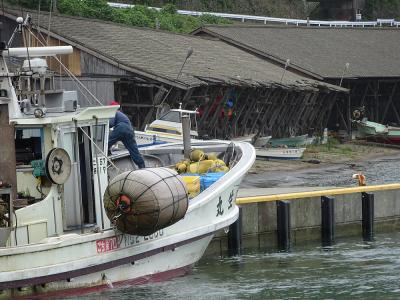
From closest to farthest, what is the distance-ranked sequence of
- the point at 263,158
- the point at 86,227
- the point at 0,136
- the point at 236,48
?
the point at 0,136, the point at 86,227, the point at 263,158, the point at 236,48

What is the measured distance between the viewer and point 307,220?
2361 centimetres

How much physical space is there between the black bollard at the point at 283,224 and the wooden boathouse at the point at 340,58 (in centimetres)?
2710

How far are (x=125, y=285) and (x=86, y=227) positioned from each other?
1079 mm

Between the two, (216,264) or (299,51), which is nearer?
(216,264)

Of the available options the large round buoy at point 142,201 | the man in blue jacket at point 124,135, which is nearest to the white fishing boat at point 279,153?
the man in blue jacket at point 124,135

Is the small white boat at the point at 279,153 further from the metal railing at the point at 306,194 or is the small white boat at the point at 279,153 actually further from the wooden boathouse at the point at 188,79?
the metal railing at the point at 306,194

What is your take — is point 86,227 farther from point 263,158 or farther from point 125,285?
point 263,158

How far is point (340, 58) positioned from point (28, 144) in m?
38.1

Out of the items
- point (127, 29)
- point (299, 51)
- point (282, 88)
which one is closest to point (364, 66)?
point (299, 51)

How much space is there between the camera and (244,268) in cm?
2052

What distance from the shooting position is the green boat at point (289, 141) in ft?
143

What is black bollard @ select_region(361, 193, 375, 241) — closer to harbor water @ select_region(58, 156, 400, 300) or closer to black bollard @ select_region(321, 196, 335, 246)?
harbor water @ select_region(58, 156, 400, 300)

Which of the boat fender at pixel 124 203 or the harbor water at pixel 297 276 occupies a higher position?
the boat fender at pixel 124 203

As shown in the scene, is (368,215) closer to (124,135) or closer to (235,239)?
(235,239)
